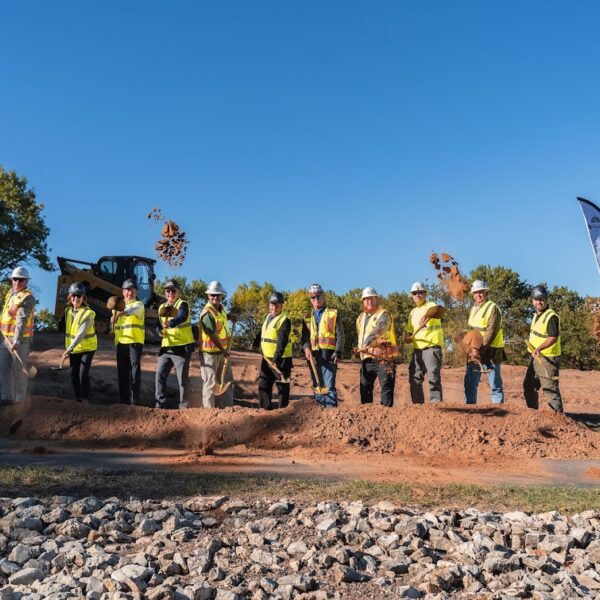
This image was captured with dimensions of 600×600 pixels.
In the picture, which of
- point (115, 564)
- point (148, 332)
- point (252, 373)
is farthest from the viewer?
point (148, 332)

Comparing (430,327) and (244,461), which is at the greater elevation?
(430,327)

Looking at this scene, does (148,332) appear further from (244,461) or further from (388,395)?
(244,461)

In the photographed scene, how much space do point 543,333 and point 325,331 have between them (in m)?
3.49

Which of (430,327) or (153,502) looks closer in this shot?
(153,502)

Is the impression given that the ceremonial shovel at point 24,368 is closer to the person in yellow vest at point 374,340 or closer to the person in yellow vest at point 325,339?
the person in yellow vest at point 325,339

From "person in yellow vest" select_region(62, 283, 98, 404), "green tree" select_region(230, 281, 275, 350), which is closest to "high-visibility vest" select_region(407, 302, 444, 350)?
"person in yellow vest" select_region(62, 283, 98, 404)

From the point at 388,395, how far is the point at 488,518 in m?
5.35

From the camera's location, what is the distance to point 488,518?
550 centimetres

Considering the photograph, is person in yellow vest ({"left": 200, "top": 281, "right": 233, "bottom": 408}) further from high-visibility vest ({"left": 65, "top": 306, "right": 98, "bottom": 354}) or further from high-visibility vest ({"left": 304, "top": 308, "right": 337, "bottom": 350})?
high-visibility vest ({"left": 65, "top": 306, "right": 98, "bottom": 354})

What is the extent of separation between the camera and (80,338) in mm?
11078

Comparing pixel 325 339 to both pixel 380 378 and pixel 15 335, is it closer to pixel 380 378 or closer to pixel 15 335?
pixel 380 378

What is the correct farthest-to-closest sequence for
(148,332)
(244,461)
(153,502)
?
1. (148,332)
2. (244,461)
3. (153,502)

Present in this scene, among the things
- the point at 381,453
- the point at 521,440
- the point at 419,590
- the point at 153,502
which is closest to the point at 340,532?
the point at 419,590

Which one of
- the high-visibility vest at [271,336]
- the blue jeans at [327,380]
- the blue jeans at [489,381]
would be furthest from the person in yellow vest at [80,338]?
the blue jeans at [489,381]
